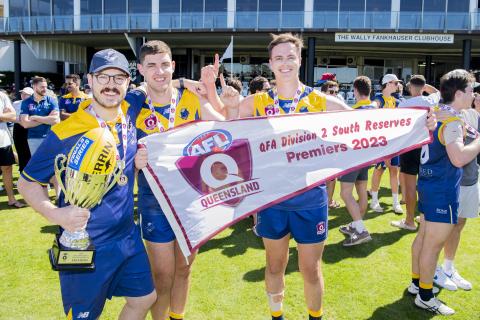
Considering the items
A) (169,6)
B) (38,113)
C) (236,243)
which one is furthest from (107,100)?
(169,6)

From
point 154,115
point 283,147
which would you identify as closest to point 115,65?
point 154,115

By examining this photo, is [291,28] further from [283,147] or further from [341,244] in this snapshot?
Answer: [283,147]

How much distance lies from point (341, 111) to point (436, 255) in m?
1.59

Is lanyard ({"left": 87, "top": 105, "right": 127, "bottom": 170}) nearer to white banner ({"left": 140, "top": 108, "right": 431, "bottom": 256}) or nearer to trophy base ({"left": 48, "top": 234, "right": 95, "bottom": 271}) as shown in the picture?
white banner ({"left": 140, "top": 108, "right": 431, "bottom": 256})

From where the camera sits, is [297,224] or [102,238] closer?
[102,238]

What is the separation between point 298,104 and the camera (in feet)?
10.8

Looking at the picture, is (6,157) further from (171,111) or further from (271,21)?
(271,21)

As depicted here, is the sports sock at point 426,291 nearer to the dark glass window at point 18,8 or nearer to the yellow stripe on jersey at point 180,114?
the yellow stripe on jersey at point 180,114

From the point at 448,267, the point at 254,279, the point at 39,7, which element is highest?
the point at 39,7

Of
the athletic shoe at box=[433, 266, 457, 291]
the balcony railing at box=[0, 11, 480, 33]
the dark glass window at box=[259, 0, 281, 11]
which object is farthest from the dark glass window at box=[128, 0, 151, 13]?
the athletic shoe at box=[433, 266, 457, 291]

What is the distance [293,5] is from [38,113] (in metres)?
22.1

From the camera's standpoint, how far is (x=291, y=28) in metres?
25.3

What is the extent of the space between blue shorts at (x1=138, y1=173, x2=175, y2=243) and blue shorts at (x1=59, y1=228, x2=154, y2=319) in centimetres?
27

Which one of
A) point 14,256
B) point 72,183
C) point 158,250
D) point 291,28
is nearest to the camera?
point 72,183
